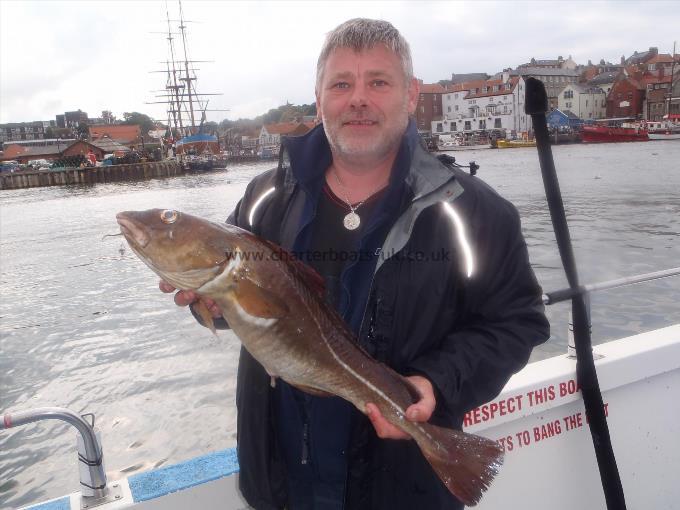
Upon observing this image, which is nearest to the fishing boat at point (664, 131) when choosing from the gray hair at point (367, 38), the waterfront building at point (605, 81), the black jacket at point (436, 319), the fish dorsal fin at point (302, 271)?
the waterfront building at point (605, 81)

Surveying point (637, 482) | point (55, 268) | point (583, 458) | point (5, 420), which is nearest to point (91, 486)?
point (5, 420)

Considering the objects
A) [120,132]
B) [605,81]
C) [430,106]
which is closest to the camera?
[605,81]

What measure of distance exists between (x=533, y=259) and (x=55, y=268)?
12.7 metres

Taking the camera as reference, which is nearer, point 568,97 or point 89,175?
point 89,175

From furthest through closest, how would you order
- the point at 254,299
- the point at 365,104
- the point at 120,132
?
the point at 120,132, the point at 365,104, the point at 254,299

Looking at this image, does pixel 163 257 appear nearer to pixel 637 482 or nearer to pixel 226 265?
pixel 226 265

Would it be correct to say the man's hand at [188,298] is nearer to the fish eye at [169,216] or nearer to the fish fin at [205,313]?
the fish fin at [205,313]

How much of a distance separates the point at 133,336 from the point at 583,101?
3618 inches

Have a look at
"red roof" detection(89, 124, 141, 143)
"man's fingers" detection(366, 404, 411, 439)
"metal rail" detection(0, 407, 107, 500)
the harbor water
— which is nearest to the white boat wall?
"metal rail" detection(0, 407, 107, 500)

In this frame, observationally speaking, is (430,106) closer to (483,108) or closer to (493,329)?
(483,108)

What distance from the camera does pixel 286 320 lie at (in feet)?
6.30

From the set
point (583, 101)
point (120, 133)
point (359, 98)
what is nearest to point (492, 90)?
point (583, 101)

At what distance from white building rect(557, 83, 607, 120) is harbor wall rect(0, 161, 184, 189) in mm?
61644

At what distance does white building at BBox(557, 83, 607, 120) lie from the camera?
86.5 metres
